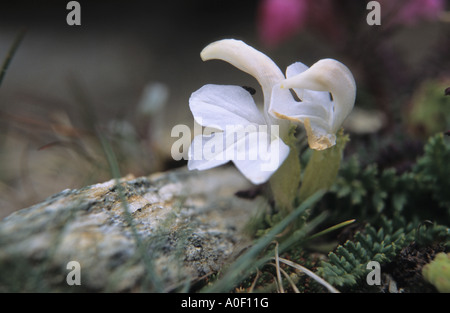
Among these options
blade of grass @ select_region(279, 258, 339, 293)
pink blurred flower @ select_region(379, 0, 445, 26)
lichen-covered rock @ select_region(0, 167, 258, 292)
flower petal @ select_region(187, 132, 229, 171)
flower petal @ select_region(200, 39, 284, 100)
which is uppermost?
pink blurred flower @ select_region(379, 0, 445, 26)

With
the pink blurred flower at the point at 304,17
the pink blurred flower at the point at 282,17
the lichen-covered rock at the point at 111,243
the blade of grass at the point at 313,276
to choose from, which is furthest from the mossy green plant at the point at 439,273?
the pink blurred flower at the point at 282,17

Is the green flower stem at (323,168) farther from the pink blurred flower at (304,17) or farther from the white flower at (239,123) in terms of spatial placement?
the pink blurred flower at (304,17)

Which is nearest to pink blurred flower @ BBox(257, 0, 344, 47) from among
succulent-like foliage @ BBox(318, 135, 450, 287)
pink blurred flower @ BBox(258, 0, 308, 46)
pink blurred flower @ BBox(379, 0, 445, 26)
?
pink blurred flower @ BBox(258, 0, 308, 46)

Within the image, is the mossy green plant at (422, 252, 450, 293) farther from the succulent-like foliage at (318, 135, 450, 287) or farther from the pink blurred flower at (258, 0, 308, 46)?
the pink blurred flower at (258, 0, 308, 46)
